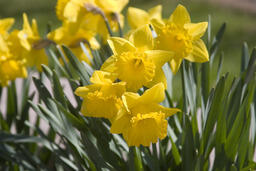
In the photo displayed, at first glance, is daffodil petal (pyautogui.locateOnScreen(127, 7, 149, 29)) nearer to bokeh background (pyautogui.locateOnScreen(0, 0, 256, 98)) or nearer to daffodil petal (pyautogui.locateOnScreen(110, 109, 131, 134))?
daffodil petal (pyautogui.locateOnScreen(110, 109, 131, 134))

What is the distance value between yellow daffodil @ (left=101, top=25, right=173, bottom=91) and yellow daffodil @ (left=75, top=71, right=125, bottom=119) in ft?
0.07

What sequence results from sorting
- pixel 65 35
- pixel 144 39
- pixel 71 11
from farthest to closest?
pixel 65 35
pixel 71 11
pixel 144 39

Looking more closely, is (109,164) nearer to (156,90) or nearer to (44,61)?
(156,90)

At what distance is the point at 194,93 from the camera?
1.34 metres

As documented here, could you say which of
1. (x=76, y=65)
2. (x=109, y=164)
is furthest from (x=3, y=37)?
(x=109, y=164)

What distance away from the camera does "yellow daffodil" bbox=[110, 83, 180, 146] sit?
2.93ft

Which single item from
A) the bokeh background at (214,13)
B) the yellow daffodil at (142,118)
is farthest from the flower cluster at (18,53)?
the bokeh background at (214,13)

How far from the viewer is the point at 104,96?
3.04 feet

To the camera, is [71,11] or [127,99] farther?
[71,11]

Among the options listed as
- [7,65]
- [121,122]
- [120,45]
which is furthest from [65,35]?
[121,122]

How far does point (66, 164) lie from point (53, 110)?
0.61 feet

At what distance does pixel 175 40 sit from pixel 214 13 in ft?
10.9

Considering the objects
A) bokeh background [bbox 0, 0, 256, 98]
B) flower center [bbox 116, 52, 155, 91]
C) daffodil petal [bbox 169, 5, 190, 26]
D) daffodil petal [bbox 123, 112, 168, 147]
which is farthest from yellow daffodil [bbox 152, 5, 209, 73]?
bokeh background [bbox 0, 0, 256, 98]

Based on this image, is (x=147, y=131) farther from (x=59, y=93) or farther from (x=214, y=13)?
(x=214, y=13)
